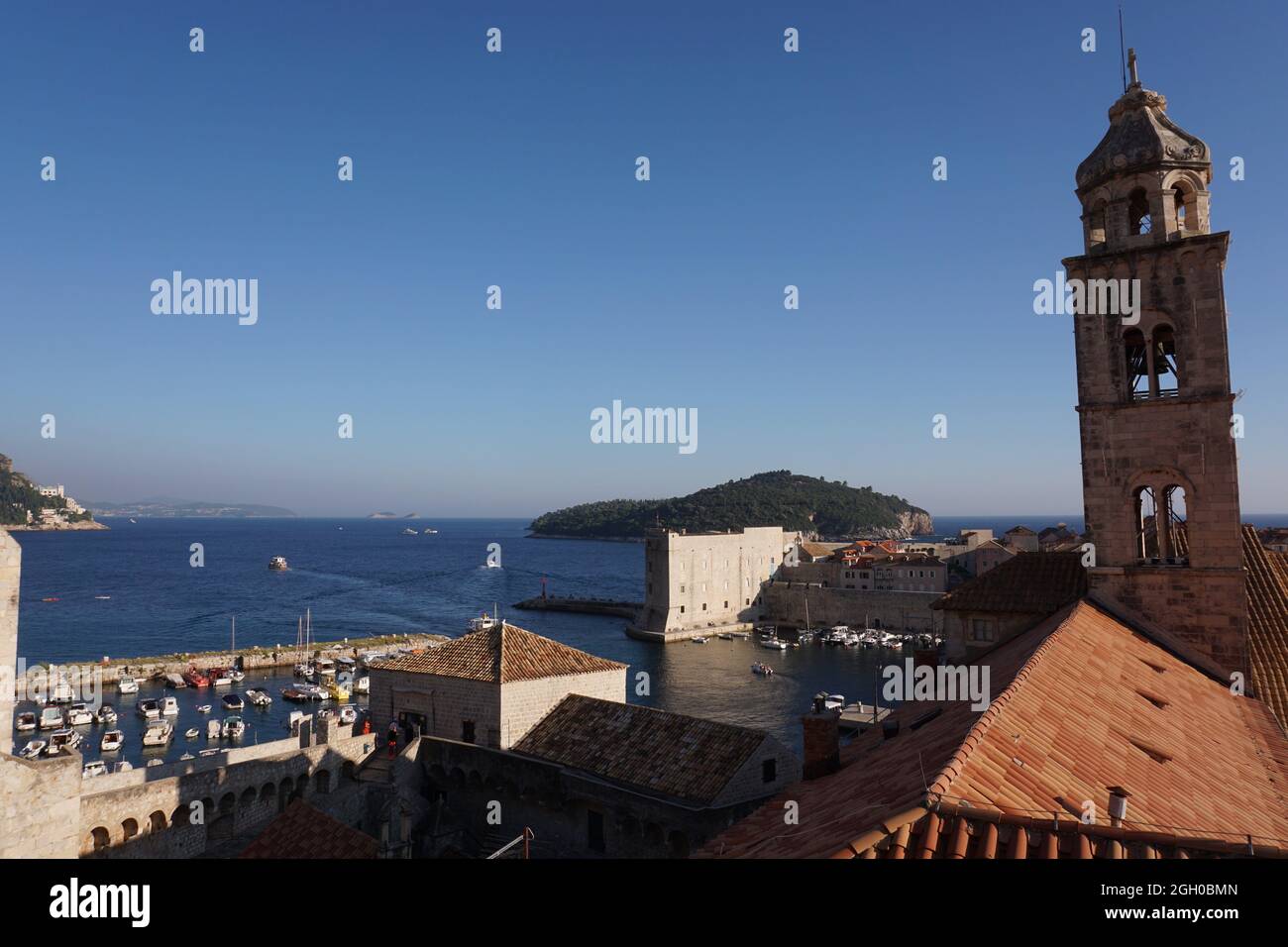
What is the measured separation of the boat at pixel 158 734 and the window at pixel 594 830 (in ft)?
123

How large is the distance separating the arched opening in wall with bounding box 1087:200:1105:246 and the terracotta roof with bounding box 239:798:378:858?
73.1ft

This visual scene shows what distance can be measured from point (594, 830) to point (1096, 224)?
19603mm

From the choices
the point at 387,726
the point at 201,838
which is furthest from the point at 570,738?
the point at 201,838

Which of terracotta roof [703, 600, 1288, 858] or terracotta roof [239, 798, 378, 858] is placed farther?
terracotta roof [239, 798, 378, 858]

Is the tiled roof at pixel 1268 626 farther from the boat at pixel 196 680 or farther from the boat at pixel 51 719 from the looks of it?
the boat at pixel 196 680

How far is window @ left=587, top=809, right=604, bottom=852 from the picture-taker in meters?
18.4

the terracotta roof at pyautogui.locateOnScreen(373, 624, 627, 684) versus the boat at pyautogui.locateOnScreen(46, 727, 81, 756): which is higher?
the terracotta roof at pyautogui.locateOnScreen(373, 624, 627, 684)

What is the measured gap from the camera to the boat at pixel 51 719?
154ft

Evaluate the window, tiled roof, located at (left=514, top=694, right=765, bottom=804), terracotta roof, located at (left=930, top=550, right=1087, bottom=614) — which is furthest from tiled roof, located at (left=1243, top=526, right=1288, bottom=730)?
the window

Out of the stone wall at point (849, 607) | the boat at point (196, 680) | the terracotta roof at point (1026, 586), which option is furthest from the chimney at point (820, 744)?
the stone wall at point (849, 607)

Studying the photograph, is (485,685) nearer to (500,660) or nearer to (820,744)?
(500,660)

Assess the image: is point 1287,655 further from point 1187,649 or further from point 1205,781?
point 1205,781

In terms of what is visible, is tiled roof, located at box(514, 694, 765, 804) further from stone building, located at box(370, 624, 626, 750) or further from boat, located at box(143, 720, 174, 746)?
boat, located at box(143, 720, 174, 746)

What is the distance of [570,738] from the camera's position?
21500 mm
